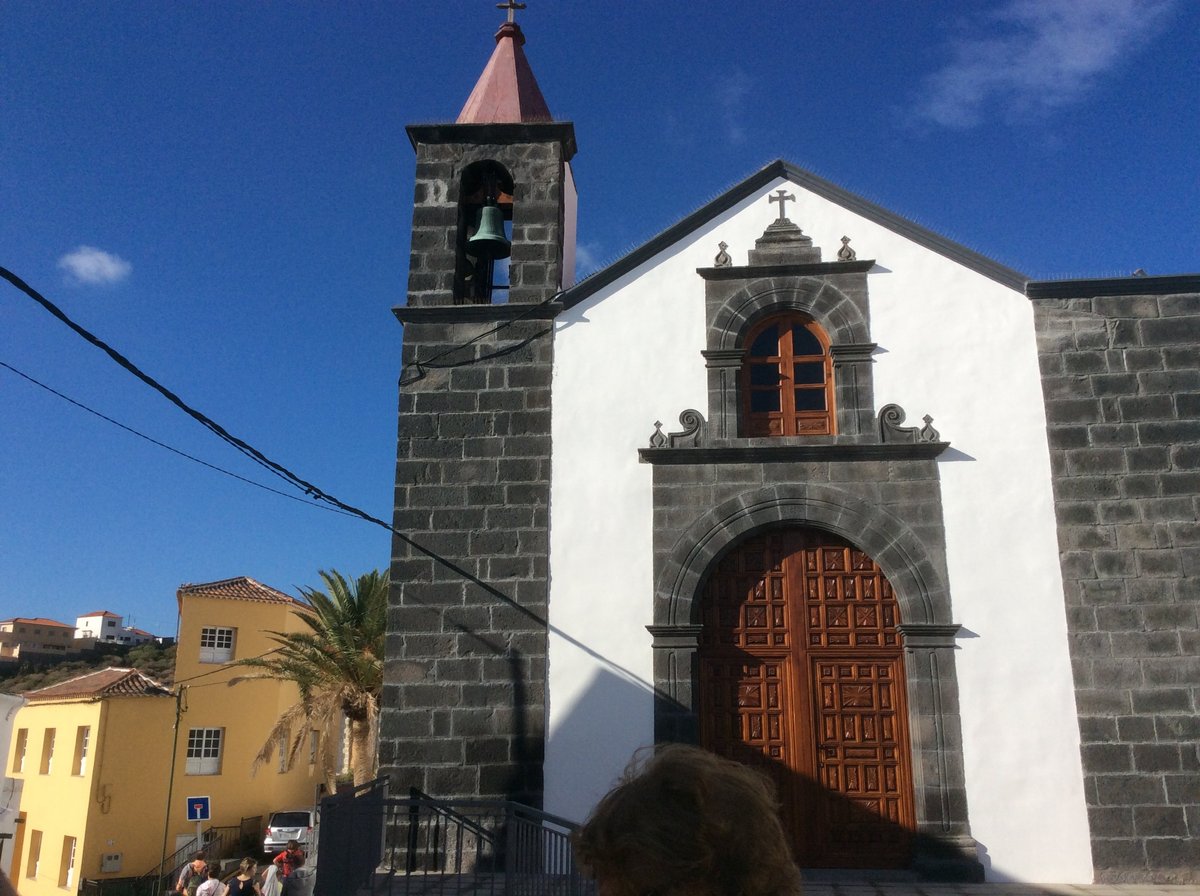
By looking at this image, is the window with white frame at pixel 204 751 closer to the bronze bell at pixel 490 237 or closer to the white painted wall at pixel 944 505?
the bronze bell at pixel 490 237

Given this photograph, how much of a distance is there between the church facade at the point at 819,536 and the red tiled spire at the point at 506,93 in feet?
4.17

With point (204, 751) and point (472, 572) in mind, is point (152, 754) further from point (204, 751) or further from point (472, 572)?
point (472, 572)

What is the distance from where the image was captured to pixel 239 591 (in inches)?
1155

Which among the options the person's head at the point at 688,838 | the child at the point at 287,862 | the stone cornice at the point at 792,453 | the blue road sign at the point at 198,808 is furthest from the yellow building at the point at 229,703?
the person's head at the point at 688,838

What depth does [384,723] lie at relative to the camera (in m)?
9.10

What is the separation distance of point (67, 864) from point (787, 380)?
22.3 metres

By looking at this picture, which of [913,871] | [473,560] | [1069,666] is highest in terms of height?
[473,560]

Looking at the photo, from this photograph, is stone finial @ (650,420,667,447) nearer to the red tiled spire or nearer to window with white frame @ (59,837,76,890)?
the red tiled spire

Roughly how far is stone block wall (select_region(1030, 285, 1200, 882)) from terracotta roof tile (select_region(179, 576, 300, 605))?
23264mm

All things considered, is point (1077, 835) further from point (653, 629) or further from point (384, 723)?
point (384, 723)

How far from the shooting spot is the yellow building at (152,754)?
2391cm

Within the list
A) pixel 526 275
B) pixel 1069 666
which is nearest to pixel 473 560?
pixel 526 275

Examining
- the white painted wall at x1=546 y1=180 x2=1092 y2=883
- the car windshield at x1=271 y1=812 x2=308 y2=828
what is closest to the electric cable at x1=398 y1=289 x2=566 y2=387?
the white painted wall at x1=546 y1=180 x2=1092 y2=883

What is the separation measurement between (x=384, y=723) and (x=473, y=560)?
5.35 ft
